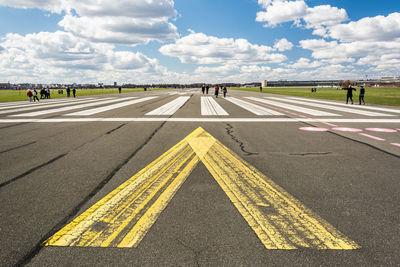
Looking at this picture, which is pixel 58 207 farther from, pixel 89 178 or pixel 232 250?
pixel 232 250

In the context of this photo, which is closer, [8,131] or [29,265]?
[29,265]

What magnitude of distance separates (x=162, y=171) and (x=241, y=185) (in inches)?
58.5

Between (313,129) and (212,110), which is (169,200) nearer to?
(313,129)

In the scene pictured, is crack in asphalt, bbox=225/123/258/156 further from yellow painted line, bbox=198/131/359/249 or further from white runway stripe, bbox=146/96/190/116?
white runway stripe, bbox=146/96/190/116

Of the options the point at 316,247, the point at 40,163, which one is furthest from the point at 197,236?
the point at 40,163

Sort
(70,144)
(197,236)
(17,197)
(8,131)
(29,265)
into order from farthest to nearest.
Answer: (8,131) < (70,144) < (17,197) < (197,236) < (29,265)

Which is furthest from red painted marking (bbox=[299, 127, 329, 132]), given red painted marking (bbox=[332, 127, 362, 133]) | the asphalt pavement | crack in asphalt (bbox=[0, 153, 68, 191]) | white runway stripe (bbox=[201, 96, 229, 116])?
crack in asphalt (bbox=[0, 153, 68, 191])

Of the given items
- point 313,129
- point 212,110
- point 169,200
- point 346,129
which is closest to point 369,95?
point 212,110

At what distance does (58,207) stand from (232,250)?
7.61 ft

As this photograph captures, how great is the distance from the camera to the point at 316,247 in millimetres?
2375

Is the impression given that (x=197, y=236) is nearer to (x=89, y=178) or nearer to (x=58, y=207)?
(x=58, y=207)

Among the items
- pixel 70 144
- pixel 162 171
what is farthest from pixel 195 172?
pixel 70 144

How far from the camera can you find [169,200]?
10.9 feet

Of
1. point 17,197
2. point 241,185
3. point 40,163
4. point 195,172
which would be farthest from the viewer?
point 40,163
